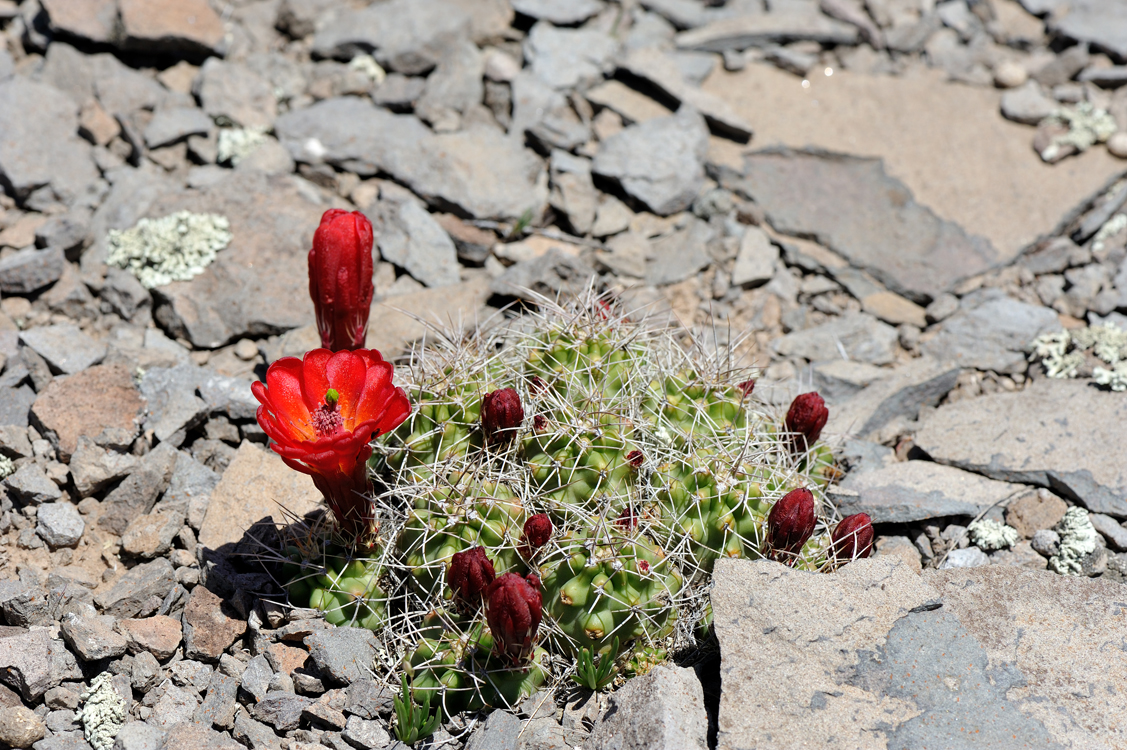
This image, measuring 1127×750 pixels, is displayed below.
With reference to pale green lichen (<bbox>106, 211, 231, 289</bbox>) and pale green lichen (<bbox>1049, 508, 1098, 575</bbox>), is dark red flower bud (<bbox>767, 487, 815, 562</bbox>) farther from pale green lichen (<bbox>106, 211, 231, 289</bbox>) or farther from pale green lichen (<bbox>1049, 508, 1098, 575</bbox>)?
pale green lichen (<bbox>106, 211, 231, 289</bbox>)

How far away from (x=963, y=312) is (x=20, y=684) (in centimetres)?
539

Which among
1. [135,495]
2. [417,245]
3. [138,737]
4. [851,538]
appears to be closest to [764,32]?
[417,245]

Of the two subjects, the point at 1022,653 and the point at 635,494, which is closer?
the point at 1022,653

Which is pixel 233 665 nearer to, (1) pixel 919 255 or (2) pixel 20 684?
(2) pixel 20 684

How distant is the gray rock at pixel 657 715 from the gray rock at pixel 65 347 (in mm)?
3219

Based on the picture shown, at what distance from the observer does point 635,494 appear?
3.84 metres

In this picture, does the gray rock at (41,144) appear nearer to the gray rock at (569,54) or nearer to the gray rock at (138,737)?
the gray rock at (569,54)

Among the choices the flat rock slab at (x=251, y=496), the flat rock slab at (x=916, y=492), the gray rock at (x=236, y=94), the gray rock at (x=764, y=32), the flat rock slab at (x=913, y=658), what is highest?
the gray rock at (x=764, y=32)

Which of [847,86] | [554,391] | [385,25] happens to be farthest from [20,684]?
[847,86]

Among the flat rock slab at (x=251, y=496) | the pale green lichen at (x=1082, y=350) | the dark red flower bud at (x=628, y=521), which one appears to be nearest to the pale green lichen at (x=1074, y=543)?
the pale green lichen at (x=1082, y=350)

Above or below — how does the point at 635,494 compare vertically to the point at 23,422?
above

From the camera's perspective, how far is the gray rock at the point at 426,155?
20.5ft

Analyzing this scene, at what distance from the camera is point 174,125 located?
6273 millimetres

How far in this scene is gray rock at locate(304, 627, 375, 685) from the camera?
373 cm
